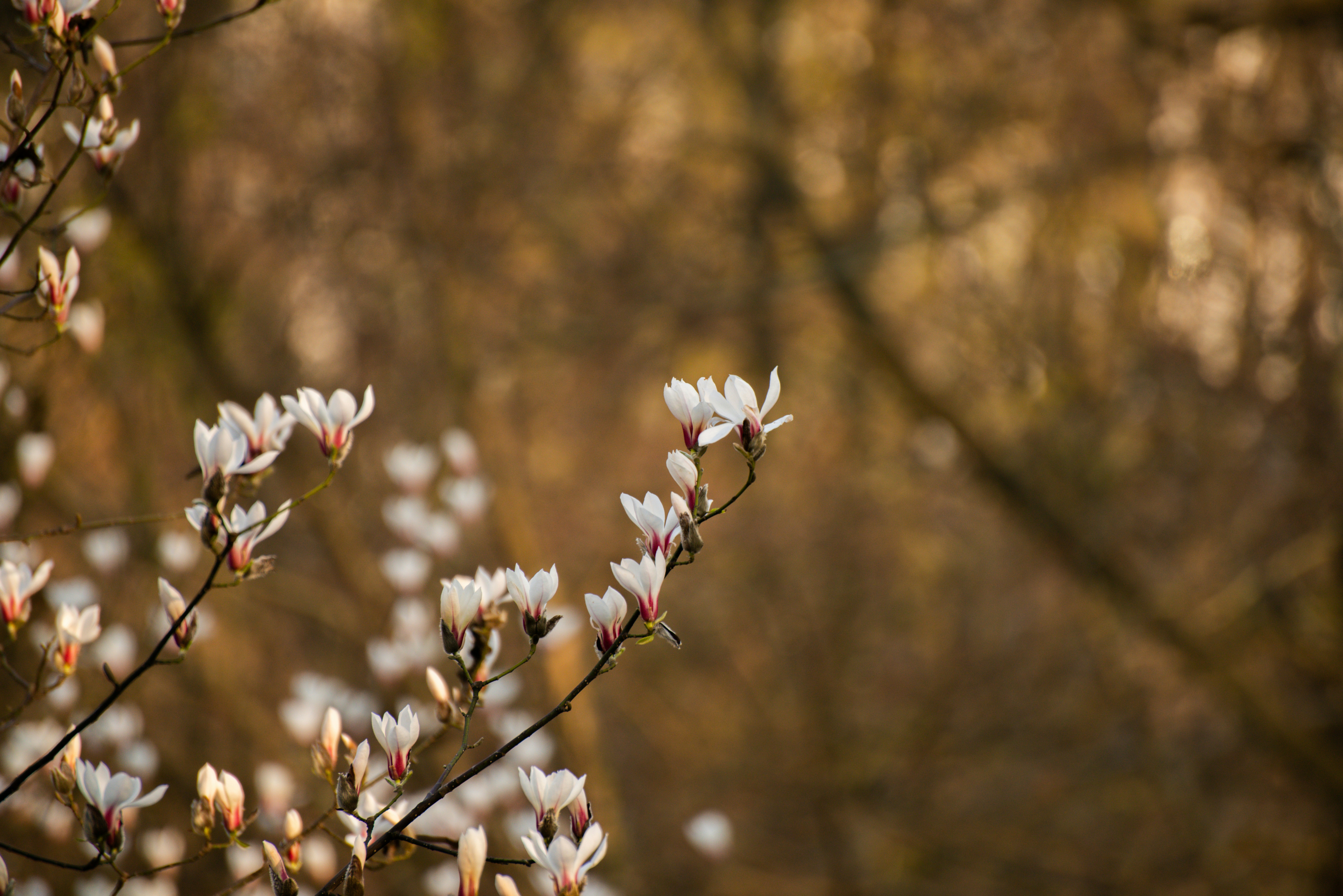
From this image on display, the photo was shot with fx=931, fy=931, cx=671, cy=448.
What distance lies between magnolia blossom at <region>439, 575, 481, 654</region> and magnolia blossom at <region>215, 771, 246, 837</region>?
16.2 inches

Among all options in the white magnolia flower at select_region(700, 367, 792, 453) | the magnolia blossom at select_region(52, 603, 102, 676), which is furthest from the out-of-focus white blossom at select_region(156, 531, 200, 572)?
the white magnolia flower at select_region(700, 367, 792, 453)

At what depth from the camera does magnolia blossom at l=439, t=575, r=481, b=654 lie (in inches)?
47.3

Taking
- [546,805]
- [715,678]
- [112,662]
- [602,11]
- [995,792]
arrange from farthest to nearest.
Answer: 1. [715,678]
2. [602,11]
3. [995,792]
4. [112,662]
5. [546,805]

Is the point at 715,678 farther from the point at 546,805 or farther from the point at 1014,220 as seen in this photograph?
the point at 546,805

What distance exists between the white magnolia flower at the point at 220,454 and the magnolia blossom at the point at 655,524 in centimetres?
48

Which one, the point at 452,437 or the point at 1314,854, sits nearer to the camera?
the point at 452,437

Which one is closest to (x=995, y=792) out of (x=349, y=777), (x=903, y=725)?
(x=903, y=725)

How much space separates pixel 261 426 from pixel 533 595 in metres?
0.46

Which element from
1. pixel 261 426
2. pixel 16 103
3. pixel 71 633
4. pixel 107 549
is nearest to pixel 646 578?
pixel 261 426

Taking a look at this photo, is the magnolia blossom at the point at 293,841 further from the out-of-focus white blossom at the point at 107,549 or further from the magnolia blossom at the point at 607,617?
the out-of-focus white blossom at the point at 107,549

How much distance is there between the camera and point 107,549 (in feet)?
8.99

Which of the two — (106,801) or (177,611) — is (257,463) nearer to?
(177,611)

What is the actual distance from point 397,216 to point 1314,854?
18.0ft

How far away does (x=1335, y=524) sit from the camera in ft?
12.6
